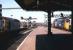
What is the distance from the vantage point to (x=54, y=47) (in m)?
12.6

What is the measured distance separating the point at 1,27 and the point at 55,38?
119 ft

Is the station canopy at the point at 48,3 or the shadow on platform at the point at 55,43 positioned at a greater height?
the station canopy at the point at 48,3

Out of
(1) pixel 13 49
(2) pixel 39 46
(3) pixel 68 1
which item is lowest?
(1) pixel 13 49

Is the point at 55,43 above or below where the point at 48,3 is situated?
below

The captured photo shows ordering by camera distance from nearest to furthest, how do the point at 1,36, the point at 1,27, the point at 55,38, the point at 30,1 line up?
1. the point at 55,38
2. the point at 30,1
3. the point at 1,36
4. the point at 1,27

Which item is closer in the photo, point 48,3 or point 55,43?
point 55,43

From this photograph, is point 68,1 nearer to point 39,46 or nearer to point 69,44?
point 69,44

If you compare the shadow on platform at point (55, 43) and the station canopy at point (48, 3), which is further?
the station canopy at point (48, 3)

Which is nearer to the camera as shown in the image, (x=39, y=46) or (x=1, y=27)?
(x=39, y=46)

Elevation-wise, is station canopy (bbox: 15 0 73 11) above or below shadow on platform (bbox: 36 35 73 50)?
above

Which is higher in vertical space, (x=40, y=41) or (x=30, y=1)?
(x=30, y=1)

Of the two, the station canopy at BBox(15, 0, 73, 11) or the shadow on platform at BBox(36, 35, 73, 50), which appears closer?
the shadow on platform at BBox(36, 35, 73, 50)

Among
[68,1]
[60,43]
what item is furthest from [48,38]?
[68,1]

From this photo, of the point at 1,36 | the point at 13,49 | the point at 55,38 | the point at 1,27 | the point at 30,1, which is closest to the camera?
the point at 55,38
